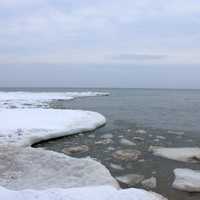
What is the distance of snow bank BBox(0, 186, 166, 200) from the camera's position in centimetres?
517

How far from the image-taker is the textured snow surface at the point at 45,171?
6.82 metres

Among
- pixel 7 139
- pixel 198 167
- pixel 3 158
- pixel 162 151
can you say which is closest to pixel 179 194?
pixel 198 167

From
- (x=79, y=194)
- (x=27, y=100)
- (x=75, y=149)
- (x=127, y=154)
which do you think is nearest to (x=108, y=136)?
(x=75, y=149)

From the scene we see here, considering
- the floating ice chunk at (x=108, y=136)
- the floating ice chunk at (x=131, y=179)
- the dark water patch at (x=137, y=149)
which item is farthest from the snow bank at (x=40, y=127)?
the floating ice chunk at (x=131, y=179)

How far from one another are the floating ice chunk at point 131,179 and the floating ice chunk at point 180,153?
211 cm

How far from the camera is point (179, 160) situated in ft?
31.1

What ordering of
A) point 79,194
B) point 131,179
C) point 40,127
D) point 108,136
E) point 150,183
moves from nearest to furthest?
point 79,194, point 150,183, point 131,179, point 40,127, point 108,136

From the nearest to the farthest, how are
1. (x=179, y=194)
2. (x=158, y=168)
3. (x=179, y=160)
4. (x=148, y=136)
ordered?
1. (x=179, y=194)
2. (x=158, y=168)
3. (x=179, y=160)
4. (x=148, y=136)

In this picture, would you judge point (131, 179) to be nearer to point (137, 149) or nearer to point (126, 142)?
point (137, 149)

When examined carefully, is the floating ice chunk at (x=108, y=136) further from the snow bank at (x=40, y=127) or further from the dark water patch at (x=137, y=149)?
the snow bank at (x=40, y=127)

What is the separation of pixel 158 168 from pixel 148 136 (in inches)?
183

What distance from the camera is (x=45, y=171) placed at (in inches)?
294

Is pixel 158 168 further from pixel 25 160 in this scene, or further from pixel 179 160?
pixel 25 160

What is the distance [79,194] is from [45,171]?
2.20 m
